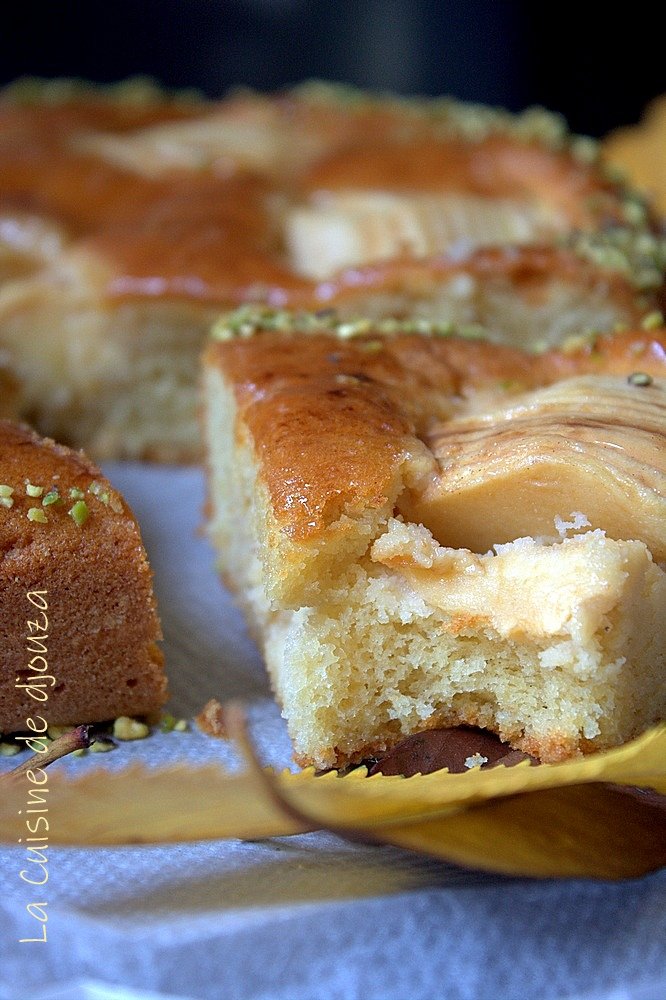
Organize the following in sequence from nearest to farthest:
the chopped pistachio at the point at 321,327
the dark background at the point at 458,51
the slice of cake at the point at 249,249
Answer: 1. the chopped pistachio at the point at 321,327
2. the slice of cake at the point at 249,249
3. the dark background at the point at 458,51

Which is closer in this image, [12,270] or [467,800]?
[467,800]

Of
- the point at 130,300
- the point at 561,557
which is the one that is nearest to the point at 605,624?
the point at 561,557

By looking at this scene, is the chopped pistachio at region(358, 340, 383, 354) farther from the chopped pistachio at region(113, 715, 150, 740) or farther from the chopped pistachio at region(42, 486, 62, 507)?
the chopped pistachio at region(113, 715, 150, 740)

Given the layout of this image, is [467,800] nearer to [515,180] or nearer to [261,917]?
[261,917]

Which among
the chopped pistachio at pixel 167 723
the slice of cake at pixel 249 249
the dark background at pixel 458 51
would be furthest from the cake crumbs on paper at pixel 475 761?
the dark background at pixel 458 51

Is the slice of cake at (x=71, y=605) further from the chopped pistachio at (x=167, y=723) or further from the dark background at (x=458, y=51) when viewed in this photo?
the dark background at (x=458, y=51)

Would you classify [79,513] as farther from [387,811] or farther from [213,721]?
[387,811]
